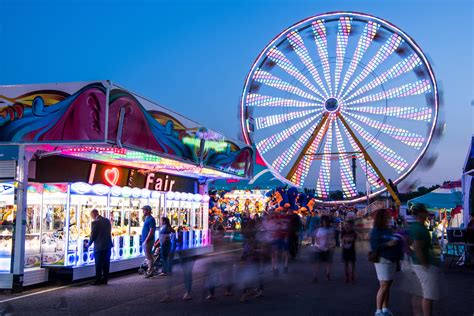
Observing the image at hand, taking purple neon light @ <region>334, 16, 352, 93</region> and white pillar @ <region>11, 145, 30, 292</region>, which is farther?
purple neon light @ <region>334, 16, 352, 93</region>

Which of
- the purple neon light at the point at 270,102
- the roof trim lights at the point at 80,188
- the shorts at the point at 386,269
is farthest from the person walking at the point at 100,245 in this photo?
the purple neon light at the point at 270,102

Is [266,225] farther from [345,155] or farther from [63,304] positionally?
[345,155]

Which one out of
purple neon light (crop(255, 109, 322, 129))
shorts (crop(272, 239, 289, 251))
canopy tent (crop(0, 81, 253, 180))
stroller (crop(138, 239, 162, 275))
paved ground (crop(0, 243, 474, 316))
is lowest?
paved ground (crop(0, 243, 474, 316))

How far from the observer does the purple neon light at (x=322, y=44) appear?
32.5 m

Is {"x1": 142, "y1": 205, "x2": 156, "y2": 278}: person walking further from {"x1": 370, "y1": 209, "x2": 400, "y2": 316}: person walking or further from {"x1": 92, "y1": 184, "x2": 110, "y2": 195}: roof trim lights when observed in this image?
{"x1": 370, "y1": 209, "x2": 400, "y2": 316}: person walking

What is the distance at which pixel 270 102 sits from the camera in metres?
33.8

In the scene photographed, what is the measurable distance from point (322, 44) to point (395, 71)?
14.4 feet

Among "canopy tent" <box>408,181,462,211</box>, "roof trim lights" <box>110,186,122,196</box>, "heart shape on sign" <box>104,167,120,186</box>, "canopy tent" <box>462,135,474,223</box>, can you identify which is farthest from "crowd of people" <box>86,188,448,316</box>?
"canopy tent" <box>408,181,462,211</box>

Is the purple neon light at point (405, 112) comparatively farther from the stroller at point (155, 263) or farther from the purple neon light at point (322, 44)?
the stroller at point (155, 263)

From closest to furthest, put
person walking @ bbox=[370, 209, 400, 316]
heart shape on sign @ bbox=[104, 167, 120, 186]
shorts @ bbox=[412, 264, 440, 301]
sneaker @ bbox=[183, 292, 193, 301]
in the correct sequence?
shorts @ bbox=[412, 264, 440, 301]
person walking @ bbox=[370, 209, 400, 316]
sneaker @ bbox=[183, 292, 193, 301]
heart shape on sign @ bbox=[104, 167, 120, 186]

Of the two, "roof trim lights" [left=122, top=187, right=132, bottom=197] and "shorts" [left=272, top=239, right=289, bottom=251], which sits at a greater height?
"roof trim lights" [left=122, top=187, right=132, bottom=197]

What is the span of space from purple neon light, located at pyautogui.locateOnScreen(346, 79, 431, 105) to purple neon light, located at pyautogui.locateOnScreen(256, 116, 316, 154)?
134 inches

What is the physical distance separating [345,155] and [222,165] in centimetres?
1827

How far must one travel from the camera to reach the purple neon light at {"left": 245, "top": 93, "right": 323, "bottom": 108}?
3316 cm
